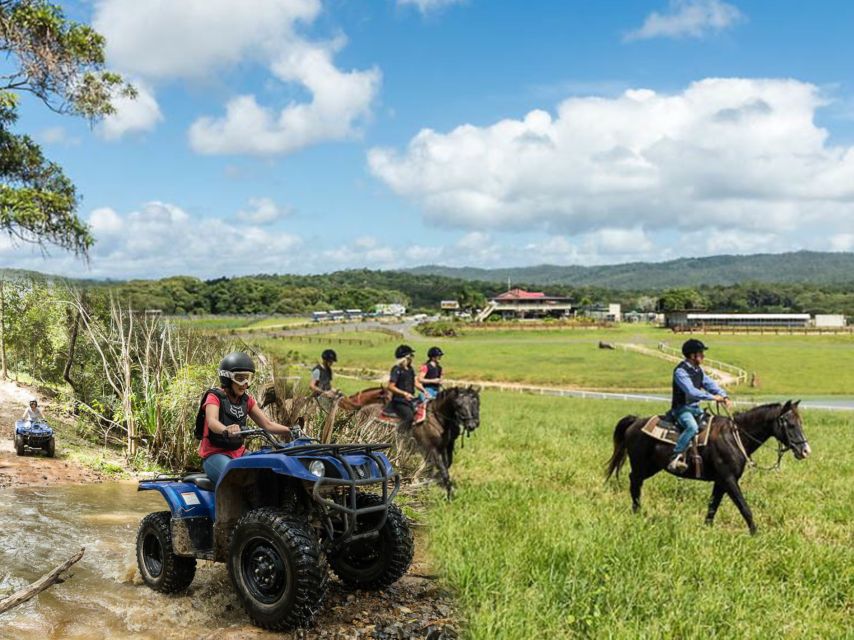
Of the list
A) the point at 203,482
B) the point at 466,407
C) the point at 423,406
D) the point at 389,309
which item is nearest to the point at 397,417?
the point at 423,406

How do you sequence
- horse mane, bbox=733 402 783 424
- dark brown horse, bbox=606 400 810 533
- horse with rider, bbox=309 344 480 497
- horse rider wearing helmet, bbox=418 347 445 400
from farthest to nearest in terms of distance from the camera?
1. horse rider wearing helmet, bbox=418 347 445 400
2. horse with rider, bbox=309 344 480 497
3. horse mane, bbox=733 402 783 424
4. dark brown horse, bbox=606 400 810 533

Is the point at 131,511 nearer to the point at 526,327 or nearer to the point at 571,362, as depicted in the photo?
the point at 571,362

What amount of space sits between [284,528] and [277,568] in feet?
1.12

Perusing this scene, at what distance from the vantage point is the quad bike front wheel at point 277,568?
5242 millimetres

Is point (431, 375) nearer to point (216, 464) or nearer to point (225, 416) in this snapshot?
point (225, 416)

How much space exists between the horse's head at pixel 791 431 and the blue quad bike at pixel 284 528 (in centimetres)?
652

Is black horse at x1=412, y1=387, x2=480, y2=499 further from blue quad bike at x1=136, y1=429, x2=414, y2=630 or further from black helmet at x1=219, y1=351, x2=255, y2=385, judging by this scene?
black helmet at x1=219, y1=351, x2=255, y2=385

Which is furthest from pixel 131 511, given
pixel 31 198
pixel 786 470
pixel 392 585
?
pixel 786 470

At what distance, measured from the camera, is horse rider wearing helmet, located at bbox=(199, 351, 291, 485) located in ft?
20.6

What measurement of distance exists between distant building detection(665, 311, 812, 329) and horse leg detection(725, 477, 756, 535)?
381 ft

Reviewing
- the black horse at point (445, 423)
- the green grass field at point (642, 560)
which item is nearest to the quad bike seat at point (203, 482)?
the green grass field at point (642, 560)

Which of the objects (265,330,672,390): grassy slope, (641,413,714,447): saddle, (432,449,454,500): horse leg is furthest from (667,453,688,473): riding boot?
(265,330,672,390): grassy slope

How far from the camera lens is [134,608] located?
19.8 ft

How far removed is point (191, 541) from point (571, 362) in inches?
2722
